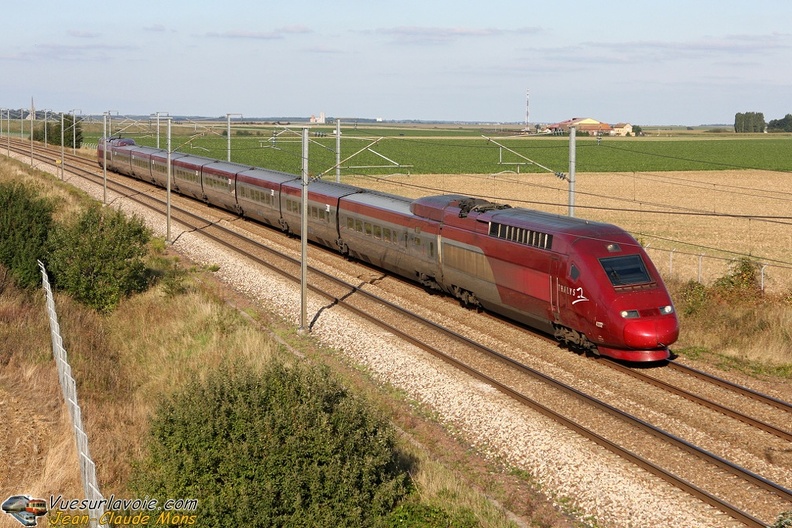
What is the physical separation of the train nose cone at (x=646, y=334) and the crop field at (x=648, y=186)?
3.29 metres

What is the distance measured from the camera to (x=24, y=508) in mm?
14117

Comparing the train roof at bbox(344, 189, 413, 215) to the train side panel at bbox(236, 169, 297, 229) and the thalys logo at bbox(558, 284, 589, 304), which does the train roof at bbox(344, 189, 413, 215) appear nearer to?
the train side panel at bbox(236, 169, 297, 229)

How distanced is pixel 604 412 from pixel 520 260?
246 inches

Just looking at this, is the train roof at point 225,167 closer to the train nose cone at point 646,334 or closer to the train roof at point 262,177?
the train roof at point 262,177

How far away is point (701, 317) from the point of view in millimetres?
26844

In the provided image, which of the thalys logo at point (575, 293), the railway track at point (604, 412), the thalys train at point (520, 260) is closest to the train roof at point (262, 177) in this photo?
the thalys train at point (520, 260)

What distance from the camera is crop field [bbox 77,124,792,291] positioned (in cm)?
4038

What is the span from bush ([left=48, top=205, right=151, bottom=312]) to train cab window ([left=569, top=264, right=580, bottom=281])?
16.7 m

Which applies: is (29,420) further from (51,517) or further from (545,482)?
(545,482)

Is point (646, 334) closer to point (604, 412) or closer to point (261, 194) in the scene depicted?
point (604, 412)

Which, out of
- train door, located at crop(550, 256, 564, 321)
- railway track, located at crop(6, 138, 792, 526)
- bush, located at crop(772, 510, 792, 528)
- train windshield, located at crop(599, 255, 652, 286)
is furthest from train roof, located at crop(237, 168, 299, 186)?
bush, located at crop(772, 510, 792, 528)

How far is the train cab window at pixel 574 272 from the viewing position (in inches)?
872

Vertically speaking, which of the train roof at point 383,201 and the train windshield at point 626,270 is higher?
the train roof at point 383,201

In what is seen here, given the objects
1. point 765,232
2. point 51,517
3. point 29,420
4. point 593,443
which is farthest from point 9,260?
point 765,232
